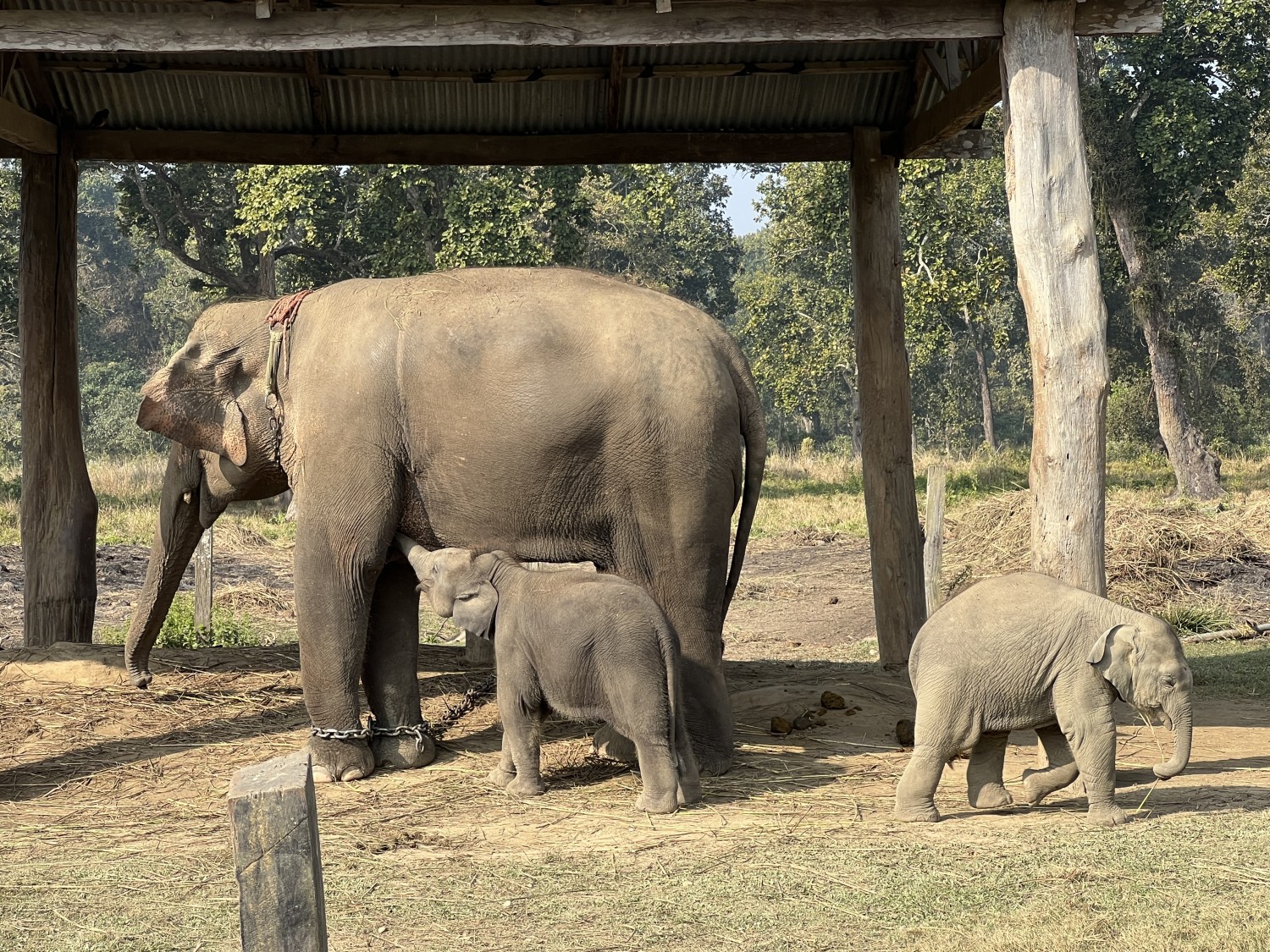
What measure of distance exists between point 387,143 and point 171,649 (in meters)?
3.67

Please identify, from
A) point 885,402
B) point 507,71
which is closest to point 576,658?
point 885,402

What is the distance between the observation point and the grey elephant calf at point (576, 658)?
6184 mm

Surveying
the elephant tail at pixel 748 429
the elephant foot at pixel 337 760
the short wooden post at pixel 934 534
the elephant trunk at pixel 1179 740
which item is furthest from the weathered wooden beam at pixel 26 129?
the elephant trunk at pixel 1179 740

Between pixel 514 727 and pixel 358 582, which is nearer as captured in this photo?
pixel 514 727

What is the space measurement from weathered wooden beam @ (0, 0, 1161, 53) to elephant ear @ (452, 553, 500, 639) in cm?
238

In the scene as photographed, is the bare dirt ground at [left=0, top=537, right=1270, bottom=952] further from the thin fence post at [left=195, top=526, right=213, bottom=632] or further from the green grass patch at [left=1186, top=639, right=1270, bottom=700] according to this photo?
the thin fence post at [left=195, top=526, right=213, bottom=632]

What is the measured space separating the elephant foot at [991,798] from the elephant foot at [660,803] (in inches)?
48.8

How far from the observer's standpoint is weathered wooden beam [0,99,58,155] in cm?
877

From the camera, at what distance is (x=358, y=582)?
23.3 feet

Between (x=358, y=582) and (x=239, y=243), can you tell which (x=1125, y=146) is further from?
(x=358, y=582)

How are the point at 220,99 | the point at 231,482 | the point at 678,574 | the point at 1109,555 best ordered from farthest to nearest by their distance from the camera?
the point at 1109,555 → the point at 220,99 → the point at 231,482 → the point at 678,574

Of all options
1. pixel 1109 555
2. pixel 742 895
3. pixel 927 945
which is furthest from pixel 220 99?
pixel 1109 555

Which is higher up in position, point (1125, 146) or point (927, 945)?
→ point (1125, 146)

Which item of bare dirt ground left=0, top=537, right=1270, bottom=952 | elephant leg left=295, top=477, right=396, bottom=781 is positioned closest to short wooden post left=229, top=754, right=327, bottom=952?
bare dirt ground left=0, top=537, right=1270, bottom=952
